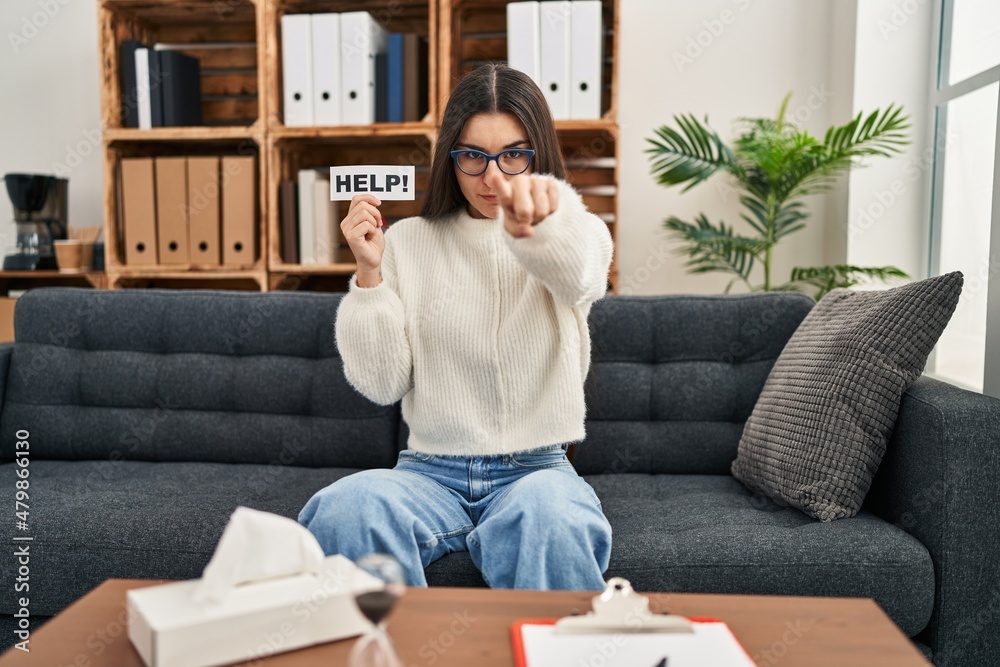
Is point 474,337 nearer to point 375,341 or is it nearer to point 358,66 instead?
point 375,341

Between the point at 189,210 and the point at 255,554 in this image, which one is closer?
the point at 255,554

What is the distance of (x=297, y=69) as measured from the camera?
271 centimetres

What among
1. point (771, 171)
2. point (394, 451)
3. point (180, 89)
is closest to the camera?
point (394, 451)

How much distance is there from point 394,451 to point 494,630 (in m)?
1.05

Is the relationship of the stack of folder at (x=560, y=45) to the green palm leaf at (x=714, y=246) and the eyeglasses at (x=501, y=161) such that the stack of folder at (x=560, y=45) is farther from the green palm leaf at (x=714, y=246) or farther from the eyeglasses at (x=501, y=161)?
the eyeglasses at (x=501, y=161)

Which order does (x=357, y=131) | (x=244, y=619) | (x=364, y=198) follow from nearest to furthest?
(x=244, y=619)
(x=364, y=198)
(x=357, y=131)

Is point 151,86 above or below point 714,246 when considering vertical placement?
above

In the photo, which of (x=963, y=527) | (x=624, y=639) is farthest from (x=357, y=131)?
(x=624, y=639)

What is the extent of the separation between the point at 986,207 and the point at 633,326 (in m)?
1.06

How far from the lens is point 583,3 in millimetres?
2586

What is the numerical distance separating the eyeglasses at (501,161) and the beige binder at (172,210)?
5.35 ft

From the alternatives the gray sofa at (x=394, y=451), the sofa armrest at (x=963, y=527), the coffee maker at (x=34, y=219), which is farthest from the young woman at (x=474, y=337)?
the coffee maker at (x=34, y=219)

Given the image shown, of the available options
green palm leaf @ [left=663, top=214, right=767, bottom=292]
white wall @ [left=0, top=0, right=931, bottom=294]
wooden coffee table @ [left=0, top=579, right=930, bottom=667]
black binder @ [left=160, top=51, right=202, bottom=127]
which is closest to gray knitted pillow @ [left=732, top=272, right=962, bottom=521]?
wooden coffee table @ [left=0, top=579, right=930, bottom=667]

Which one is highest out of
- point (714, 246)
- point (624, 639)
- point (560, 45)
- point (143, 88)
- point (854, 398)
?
Result: point (560, 45)
